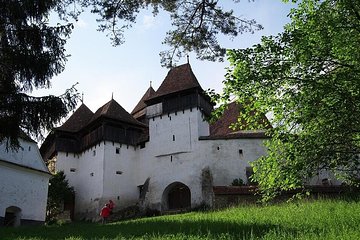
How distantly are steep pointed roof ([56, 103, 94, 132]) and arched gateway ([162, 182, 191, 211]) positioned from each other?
9.95m

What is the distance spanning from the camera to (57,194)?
30.5 metres

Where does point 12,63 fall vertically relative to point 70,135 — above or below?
below

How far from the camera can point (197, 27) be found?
10086 millimetres

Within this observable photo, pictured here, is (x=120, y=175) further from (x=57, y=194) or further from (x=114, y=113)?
(x=114, y=113)

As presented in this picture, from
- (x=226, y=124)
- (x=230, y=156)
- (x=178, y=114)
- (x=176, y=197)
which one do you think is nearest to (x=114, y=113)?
(x=178, y=114)

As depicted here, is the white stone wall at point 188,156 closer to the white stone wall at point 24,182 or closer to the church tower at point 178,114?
the church tower at point 178,114

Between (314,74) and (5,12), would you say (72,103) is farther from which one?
(314,74)

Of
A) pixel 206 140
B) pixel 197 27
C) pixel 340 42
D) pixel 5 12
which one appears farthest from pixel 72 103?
pixel 206 140

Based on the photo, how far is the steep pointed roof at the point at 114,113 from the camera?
32.6 metres

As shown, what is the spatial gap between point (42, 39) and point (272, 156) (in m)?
6.66

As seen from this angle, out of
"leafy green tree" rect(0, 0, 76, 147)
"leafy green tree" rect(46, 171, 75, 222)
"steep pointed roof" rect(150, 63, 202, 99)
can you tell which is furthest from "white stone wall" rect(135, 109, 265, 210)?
"leafy green tree" rect(0, 0, 76, 147)

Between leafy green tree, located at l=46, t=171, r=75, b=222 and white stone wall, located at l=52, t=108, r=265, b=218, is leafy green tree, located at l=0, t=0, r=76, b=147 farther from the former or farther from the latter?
leafy green tree, located at l=46, t=171, r=75, b=222

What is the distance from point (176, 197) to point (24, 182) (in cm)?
1104

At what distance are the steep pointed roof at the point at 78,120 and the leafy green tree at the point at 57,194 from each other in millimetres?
4592
